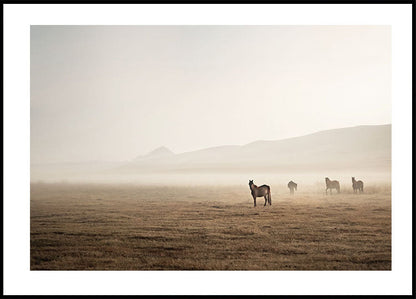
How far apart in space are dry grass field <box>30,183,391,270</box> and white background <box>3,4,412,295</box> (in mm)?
125

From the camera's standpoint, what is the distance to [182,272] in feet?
14.6

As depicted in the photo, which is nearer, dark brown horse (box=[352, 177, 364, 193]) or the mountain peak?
dark brown horse (box=[352, 177, 364, 193])

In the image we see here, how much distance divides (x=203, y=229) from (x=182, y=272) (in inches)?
25.2

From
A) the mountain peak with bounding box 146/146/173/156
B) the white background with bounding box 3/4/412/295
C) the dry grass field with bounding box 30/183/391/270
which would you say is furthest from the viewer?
the mountain peak with bounding box 146/146/173/156

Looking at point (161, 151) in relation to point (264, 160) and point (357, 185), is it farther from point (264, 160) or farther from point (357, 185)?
point (357, 185)

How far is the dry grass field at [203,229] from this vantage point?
14.9 ft

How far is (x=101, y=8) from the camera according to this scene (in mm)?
4723

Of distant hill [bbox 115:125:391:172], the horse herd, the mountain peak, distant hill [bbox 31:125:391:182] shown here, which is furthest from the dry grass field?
the mountain peak

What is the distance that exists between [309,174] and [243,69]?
5.49ft

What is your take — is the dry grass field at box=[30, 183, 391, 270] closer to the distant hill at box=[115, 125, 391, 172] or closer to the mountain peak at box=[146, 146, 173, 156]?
the distant hill at box=[115, 125, 391, 172]

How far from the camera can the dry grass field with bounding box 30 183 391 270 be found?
14.9 ft

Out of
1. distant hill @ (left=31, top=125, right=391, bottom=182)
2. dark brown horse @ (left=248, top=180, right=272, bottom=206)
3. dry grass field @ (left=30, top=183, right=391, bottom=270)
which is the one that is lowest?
dry grass field @ (left=30, top=183, right=391, bottom=270)

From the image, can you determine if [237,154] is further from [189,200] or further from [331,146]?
[331,146]

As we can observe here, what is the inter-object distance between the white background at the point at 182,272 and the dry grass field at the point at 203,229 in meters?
0.13
